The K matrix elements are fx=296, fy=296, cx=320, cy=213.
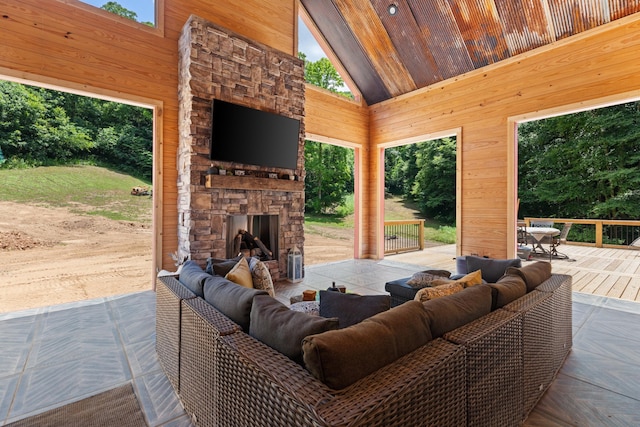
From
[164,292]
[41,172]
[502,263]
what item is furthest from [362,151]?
[41,172]

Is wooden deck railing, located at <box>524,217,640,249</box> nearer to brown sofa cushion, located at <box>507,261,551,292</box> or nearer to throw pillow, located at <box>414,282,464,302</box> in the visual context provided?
brown sofa cushion, located at <box>507,261,551,292</box>

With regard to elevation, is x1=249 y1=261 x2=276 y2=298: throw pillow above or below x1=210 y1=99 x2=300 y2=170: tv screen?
below

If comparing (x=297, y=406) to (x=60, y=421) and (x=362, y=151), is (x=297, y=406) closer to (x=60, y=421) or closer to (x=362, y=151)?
(x=60, y=421)

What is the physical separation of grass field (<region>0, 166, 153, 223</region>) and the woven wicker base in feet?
19.7

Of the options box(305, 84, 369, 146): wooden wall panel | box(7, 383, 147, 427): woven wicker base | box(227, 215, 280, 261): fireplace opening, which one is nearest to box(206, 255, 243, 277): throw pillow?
box(7, 383, 147, 427): woven wicker base

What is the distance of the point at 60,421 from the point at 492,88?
6583 millimetres

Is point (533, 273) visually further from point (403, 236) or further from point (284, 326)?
point (403, 236)

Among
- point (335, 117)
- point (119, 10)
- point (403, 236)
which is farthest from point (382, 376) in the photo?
point (403, 236)

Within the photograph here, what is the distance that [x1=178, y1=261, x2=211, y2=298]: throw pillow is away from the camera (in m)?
2.06

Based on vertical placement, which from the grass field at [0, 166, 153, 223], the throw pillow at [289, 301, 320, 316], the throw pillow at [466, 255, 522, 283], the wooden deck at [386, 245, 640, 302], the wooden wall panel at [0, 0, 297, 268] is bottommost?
the wooden deck at [386, 245, 640, 302]

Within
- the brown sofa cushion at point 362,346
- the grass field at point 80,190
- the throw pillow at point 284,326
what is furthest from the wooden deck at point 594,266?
the grass field at point 80,190

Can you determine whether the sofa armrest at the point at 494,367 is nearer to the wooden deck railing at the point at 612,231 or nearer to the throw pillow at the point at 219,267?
the throw pillow at the point at 219,267

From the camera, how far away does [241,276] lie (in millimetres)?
2361

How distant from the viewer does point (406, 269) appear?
5.82m
